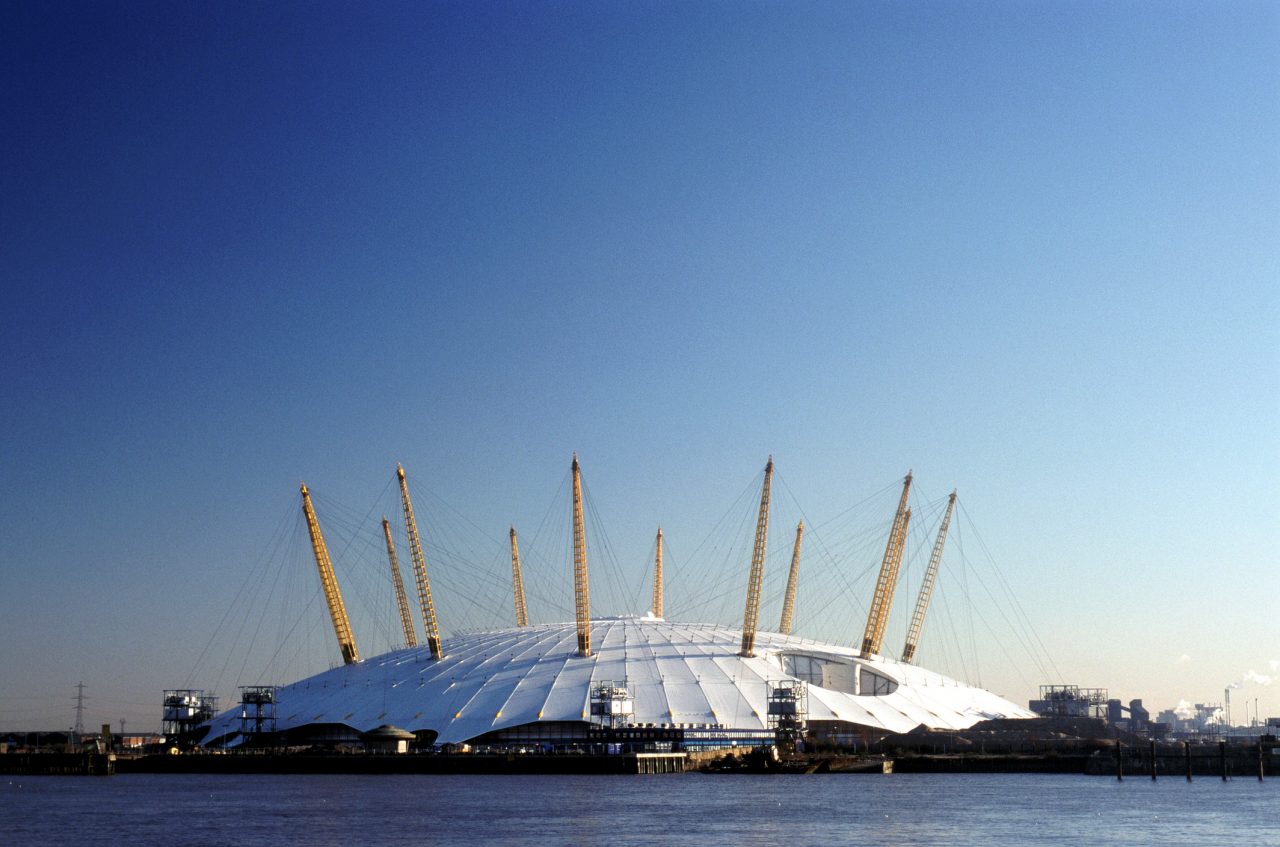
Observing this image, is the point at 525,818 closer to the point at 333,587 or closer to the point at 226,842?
the point at 226,842

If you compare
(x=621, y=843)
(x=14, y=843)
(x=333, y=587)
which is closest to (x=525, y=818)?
(x=621, y=843)

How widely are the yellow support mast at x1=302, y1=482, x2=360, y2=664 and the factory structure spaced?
0.51 ft

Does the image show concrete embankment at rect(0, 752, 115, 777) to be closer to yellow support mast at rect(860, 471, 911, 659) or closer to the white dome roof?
the white dome roof

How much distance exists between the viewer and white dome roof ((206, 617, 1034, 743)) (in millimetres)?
136125

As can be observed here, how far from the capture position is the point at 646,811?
94750 mm

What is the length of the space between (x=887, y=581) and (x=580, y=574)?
124 feet

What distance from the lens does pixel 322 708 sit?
154 metres

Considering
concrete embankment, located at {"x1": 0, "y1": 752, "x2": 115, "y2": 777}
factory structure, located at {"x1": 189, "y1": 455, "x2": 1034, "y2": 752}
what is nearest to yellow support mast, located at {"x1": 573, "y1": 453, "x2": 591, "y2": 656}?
factory structure, located at {"x1": 189, "y1": 455, "x2": 1034, "y2": 752}

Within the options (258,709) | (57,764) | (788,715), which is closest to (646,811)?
(788,715)

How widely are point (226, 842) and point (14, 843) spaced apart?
11656 millimetres

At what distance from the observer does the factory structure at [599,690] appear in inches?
5325

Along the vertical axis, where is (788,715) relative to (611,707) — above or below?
below

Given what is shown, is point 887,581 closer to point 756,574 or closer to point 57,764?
point 756,574

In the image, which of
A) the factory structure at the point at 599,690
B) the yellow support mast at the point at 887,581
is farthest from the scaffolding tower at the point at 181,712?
the yellow support mast at the point at 887,581
